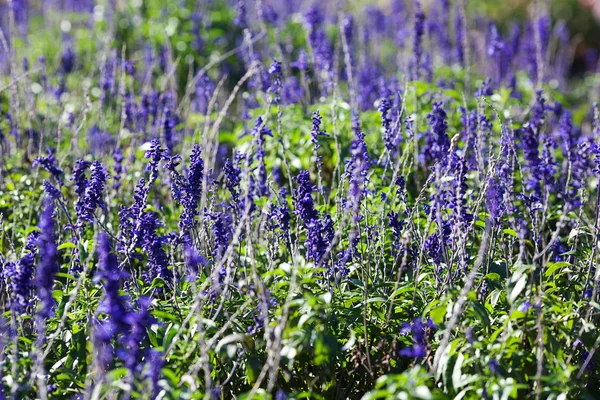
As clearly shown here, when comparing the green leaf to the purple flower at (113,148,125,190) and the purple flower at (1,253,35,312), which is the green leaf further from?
the purple flower at (113,148,125,190)

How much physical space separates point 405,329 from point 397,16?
7.59m

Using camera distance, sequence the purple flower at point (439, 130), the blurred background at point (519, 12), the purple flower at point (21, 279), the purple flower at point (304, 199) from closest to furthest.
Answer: the purple flower at point (21, 279) < the purple flower at point (304, 199) < the purple flower at point (439, 130) < the blurred background at point (519, 12)

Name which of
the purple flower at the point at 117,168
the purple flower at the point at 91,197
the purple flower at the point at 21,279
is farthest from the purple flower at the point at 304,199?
the purple flower at the point at 117,168

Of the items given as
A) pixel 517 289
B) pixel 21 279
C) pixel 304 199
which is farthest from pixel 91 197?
pixel 517 289

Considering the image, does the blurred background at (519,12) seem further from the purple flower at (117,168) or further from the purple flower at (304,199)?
the purple flower at (304,199)

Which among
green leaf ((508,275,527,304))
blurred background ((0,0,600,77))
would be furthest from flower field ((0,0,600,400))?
blurred background ((0,0,600,77))

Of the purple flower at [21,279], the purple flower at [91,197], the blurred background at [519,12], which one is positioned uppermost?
the purple flower at [91,197]

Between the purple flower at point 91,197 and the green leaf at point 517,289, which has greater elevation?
the purple flower at point 91,197

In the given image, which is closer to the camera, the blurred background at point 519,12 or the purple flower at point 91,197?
the purple flower at point 91,197

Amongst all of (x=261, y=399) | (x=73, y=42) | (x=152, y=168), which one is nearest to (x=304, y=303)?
(x=261, y=399)

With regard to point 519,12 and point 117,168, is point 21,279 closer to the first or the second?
point 117,168

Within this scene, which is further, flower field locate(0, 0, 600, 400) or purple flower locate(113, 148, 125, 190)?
purple flower locate(113, 148, 125, 190)

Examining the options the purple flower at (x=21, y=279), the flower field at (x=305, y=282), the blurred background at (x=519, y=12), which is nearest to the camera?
the flower field at (x=305, y=282)

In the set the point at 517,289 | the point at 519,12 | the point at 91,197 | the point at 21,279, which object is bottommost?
the point at 519,12
